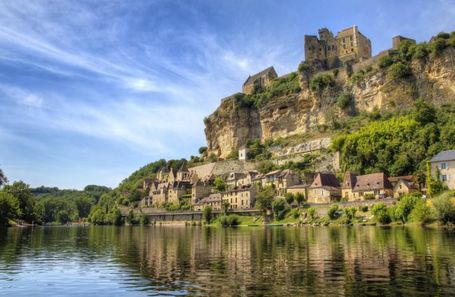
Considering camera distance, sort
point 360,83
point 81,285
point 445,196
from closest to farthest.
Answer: point 81,285, point 445,196, point 360,83

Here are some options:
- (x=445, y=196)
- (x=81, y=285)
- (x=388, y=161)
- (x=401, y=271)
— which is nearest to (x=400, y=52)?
(x=388, y=161)

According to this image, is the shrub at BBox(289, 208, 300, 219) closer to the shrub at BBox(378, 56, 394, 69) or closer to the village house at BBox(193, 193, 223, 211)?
the village house at BBox(193, 193, 223, 211)

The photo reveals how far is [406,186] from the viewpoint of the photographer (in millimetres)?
69375

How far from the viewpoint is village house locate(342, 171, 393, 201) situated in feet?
238

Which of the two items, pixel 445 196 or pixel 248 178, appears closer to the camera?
pixel 445 196

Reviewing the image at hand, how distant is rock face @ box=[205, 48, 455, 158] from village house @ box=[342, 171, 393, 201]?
80.1ft

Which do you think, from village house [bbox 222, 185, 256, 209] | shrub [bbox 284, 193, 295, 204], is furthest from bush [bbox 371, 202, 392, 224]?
village house [bbox 222, 185, 256, 209]

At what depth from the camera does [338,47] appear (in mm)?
126062

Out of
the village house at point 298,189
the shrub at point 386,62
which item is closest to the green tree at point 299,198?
the village house at point 298,189

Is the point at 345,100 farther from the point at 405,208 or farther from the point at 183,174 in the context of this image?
the point at 405,208

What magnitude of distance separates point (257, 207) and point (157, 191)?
46913 mm

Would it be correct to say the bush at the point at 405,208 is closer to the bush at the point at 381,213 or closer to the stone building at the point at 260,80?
the bush at the point at 381,213

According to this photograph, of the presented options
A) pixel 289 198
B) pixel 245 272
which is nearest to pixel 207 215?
pixel 289 198

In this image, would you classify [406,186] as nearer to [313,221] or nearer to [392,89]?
[313,221]
